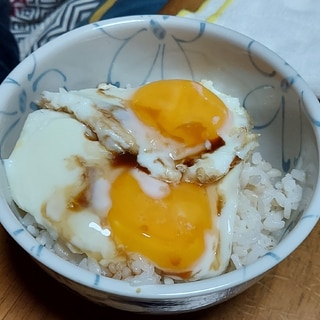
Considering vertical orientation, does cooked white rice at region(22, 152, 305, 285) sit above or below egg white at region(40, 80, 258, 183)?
below

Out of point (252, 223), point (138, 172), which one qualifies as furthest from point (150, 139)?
point (252, 223)

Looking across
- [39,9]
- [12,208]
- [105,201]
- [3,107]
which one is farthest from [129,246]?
[39,9]

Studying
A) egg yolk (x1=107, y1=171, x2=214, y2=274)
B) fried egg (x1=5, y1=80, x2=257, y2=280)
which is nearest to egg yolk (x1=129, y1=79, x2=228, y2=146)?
fried egg (x1=5, y1=80, x2=257, y2=280)

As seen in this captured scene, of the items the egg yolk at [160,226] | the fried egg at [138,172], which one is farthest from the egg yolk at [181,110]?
the egg yolk at [160,226]

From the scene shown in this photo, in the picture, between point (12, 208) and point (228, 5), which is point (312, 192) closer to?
point (12, 208)

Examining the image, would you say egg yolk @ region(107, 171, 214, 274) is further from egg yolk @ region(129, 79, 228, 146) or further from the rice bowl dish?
egg yolk @ region(129, 79, 228, 146)

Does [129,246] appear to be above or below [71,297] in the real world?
above

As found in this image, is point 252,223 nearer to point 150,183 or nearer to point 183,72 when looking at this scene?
point 150,183
